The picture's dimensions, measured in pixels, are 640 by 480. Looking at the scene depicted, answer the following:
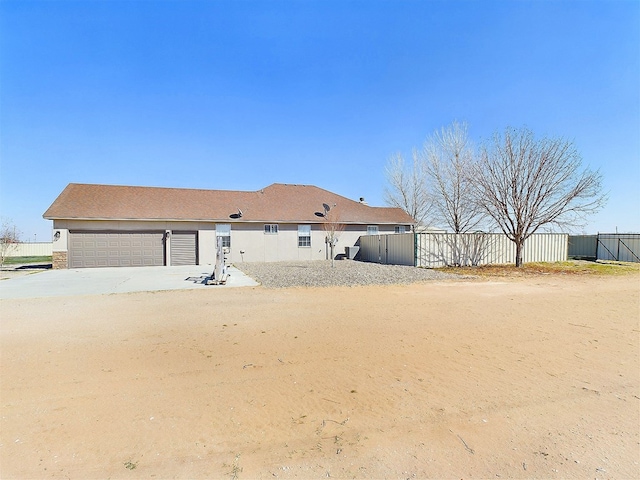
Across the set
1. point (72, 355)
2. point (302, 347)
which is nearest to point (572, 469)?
point (302, 347)

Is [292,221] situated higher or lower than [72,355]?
higher

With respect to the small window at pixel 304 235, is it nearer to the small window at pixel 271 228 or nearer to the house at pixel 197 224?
the house at pixel 197 224

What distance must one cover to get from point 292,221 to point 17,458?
20.7 metres

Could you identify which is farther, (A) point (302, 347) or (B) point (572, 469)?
(A) point (302, 347)

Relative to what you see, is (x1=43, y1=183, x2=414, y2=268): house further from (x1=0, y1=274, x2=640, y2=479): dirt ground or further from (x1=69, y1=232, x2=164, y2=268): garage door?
(x1=0, y1=274, x2=640, y2=479): dirt ground

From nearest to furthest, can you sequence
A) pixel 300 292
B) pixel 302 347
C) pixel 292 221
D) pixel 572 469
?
pixel 572 469 < pixel 302 347 < pixel 300 292 < pixel 292 221

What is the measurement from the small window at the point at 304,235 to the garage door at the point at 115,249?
29.2 feet

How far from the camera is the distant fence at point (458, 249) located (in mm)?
18188

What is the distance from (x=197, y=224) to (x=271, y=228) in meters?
4.83

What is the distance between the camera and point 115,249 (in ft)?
63.7

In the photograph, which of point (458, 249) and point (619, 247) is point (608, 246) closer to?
point (619, 247)

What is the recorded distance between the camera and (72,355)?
4.54 meters

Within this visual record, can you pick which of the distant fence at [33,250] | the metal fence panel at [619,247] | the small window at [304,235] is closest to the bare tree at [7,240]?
the distant fence at [33,250]

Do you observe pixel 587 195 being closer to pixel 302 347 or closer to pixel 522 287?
pixel 522 287
